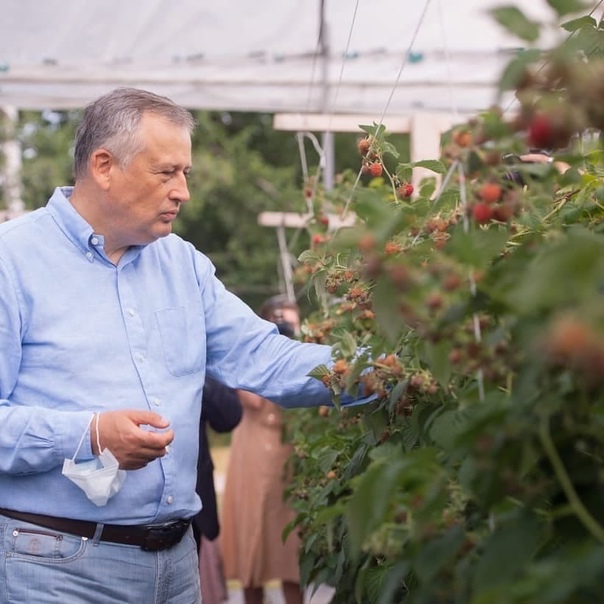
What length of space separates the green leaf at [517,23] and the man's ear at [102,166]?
1.81m

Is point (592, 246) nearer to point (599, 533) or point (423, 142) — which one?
point (599, 533)

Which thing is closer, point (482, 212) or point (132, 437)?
point (482, 212)

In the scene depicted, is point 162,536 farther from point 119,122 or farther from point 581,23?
point 581,23

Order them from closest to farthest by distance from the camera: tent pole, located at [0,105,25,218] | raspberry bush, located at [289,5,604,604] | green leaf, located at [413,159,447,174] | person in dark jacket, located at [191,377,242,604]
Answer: raspberry bush, located at [289,5,604,604], green leaf, located at [413,159,447,174], person in dark jacket, located at [191,377,242,604], tent pole, located at [0,105,25,218]

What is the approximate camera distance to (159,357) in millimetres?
2943

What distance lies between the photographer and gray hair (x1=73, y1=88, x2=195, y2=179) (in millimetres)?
2945

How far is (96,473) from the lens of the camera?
8.70 ft

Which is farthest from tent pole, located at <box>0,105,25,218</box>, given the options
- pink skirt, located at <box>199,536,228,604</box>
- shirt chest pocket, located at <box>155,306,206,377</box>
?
shirt chest pocket, located at <box>155,306,206,377</box>

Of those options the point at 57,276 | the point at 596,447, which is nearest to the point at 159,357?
the point at 57,276

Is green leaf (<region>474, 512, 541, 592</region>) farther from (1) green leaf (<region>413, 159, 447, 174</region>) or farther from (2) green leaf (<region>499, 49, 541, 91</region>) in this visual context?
(1) green leaf (<region>413, 159, 447, 174</region>)

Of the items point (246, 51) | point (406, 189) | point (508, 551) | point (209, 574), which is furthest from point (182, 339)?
point (246, 51)

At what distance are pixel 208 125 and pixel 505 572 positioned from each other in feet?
59.8

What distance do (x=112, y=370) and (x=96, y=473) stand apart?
299mm

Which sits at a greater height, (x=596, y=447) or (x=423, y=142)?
(x=423, y=142)
